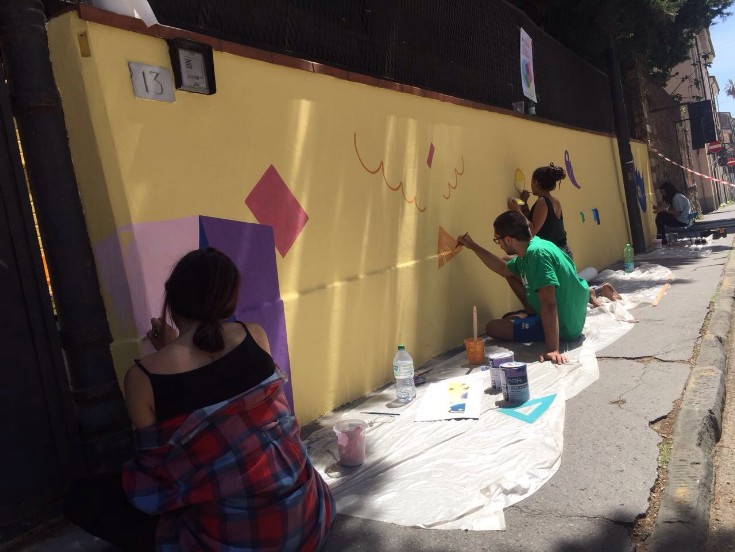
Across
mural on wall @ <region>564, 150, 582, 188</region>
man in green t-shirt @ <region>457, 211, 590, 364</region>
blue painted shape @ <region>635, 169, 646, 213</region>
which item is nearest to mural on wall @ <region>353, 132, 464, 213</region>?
man in green t-shirt @ <region>457, 211, 590, 364</region>

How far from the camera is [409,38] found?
5148 millimetres

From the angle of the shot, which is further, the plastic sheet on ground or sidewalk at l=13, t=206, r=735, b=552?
the plastic sheet on ground

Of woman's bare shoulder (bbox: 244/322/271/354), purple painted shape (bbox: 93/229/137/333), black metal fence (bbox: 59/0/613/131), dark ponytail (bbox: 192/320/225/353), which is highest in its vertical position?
black metal fence (bbox: 59/0/613/131)

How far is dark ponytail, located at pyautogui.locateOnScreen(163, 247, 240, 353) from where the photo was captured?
1.97 m

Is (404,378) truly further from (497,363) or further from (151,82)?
(151,82)

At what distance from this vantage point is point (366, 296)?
4.16m

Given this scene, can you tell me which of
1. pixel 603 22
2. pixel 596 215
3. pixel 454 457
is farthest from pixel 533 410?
pixel 603 22

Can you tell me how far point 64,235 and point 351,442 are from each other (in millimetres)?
1608

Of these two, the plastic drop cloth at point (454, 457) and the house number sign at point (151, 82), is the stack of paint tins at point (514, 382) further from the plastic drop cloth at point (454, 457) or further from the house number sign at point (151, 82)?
the house number sign at point (151, 82)

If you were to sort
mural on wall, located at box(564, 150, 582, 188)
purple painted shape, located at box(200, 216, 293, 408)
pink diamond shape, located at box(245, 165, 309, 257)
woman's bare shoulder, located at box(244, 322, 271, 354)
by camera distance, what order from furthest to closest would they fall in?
mural on wall, located at box(564, 150, 582, 188)
pink diamond shape, located at box(245, 165, 309, 257)
purple painted shape, located at box(200, 216, 293, 408)
woman's bare shoulder, located at box(244, 322, 271, 354)

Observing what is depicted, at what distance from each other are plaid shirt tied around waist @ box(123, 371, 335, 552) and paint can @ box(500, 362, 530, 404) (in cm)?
189

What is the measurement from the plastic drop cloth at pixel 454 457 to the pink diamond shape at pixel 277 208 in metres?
1.14

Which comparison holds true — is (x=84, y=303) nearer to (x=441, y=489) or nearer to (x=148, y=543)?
(x=148, y=543)

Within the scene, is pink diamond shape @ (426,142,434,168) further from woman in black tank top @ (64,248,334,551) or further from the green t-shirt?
woman in black tank top @ (64,248,334,551)
